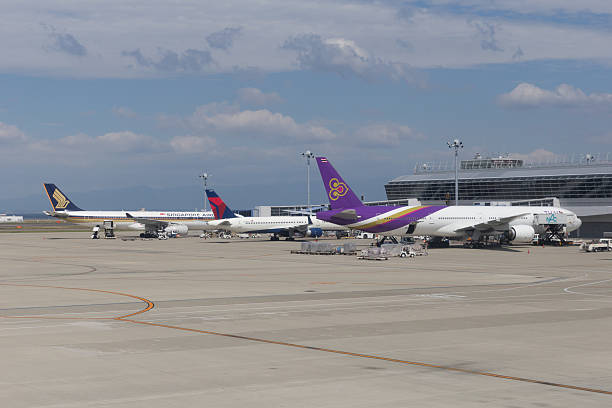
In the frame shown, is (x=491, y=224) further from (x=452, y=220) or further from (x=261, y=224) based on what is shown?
(x=261, y=224)

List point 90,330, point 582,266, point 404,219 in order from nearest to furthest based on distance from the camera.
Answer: point 90,330 < point 582,266 < point 404,219

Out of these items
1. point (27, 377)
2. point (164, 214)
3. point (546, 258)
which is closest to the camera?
point (27, 377)

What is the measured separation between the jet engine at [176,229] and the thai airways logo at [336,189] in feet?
179

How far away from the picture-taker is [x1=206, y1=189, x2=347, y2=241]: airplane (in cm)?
10694

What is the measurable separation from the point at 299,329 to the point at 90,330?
20.8 feet

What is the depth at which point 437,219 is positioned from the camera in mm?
81250

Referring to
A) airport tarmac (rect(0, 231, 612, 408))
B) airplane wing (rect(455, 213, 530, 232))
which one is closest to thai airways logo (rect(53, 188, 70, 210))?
airplane wing (rect(455, 213, 530, 232))

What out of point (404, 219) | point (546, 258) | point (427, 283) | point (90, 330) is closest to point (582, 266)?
point (546, 258)

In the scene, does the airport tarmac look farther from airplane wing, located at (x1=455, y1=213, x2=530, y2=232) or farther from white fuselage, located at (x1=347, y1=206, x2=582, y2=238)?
airplane wing, located at (x1=455, y1=213, x2=530, y2=232)

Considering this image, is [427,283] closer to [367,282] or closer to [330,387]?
[367,282]

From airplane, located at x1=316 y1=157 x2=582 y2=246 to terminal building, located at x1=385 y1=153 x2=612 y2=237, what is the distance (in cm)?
2972

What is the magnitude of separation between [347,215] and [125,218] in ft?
202

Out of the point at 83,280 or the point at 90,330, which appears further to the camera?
the point at 83,280

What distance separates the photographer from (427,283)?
39750 mm
